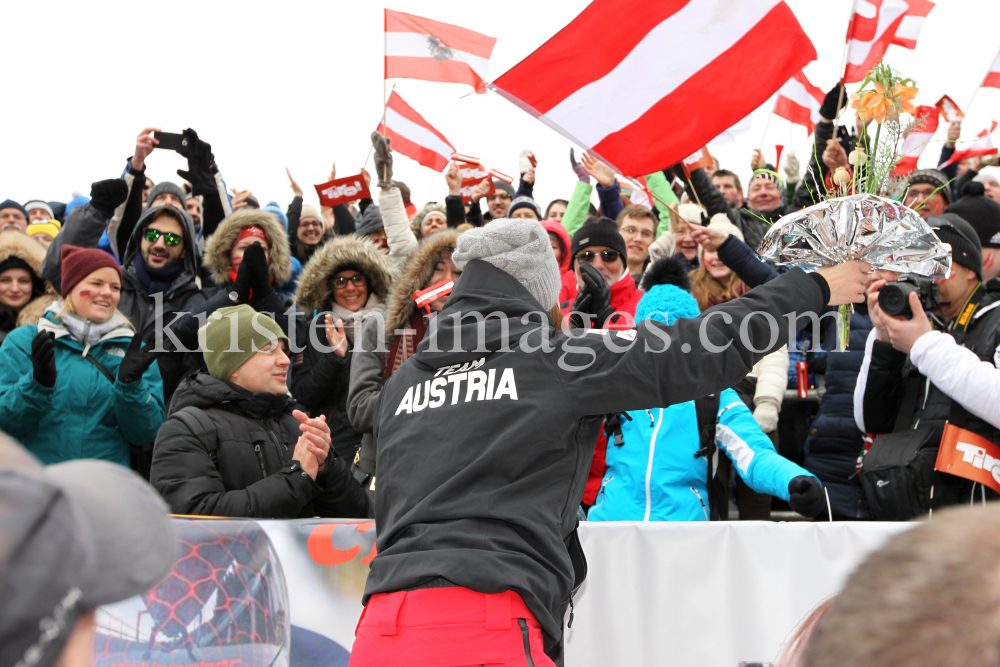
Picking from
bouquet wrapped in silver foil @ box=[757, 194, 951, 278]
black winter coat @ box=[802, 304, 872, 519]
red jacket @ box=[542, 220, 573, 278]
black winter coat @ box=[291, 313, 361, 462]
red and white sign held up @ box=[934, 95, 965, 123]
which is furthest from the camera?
red and white sign held up @ box=[934, 95, 965, 123]

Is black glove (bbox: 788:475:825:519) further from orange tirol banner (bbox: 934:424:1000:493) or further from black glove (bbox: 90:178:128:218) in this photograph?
black glove (bbox: 90:178:128:218)

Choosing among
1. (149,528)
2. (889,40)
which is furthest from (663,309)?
(889,40)

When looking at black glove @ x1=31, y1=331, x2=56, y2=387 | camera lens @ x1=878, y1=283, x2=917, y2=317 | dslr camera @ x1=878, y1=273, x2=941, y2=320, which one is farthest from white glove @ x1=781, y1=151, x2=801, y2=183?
black glove @ x1=31, y1=331, x2=56, y2=387

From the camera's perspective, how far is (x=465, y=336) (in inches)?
98.7

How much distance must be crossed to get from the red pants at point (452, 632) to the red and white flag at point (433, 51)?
688 cm

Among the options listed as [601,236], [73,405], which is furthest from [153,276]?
[601,236]

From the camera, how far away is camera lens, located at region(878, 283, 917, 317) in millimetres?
3734

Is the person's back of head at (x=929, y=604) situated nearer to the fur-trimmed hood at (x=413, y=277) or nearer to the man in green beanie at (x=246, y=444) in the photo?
the man in green beanie at (x=246, y=444)

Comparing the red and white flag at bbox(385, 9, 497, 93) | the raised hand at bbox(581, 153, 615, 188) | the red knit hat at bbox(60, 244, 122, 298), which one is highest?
the red and white flag at bbox(385, 9, 497, 93)

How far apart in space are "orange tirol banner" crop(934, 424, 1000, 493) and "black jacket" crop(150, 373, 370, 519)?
259 centimetres

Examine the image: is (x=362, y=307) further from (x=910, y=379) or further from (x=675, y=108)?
(x=910, y=379)

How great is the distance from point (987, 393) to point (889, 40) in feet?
15.2

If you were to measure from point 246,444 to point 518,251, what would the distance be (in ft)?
6.22

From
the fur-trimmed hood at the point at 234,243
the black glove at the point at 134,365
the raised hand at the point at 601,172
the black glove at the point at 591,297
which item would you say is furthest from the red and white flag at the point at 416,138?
the black glove at the point at 591,297
